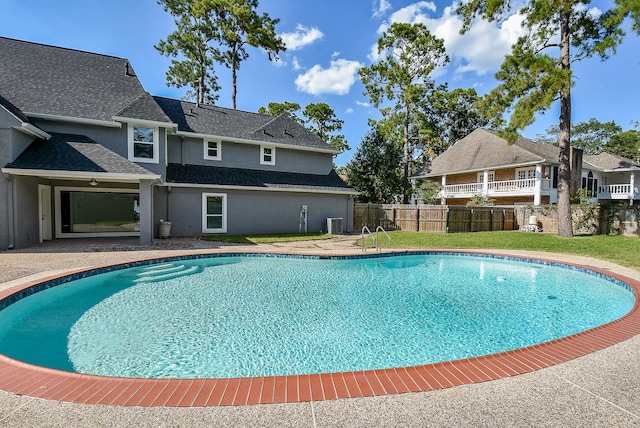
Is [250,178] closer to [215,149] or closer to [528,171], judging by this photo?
[215,149]

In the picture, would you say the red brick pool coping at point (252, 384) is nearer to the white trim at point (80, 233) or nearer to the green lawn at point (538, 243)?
the green lawn at point (538, 243)

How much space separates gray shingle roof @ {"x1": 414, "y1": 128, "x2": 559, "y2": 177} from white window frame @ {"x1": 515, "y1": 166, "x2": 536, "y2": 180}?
3.77 ft

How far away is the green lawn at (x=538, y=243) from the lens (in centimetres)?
1257

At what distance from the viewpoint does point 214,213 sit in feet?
52.5

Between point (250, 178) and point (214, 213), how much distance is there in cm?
269

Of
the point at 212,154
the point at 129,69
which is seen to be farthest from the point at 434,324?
the point at 129,69

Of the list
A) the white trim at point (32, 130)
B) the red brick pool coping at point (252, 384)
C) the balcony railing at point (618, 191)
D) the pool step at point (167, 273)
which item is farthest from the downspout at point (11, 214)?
the balcony railing at point (618, 191)

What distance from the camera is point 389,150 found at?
26.5 metres

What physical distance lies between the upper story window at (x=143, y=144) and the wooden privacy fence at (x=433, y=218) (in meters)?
12.3

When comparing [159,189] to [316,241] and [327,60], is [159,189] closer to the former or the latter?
[316,241]

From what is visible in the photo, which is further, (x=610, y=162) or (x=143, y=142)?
(x=610, y=162)

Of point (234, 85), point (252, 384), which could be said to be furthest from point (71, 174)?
point (234, 85)

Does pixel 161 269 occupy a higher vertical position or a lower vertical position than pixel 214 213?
lower

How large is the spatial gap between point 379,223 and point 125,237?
14.9m
